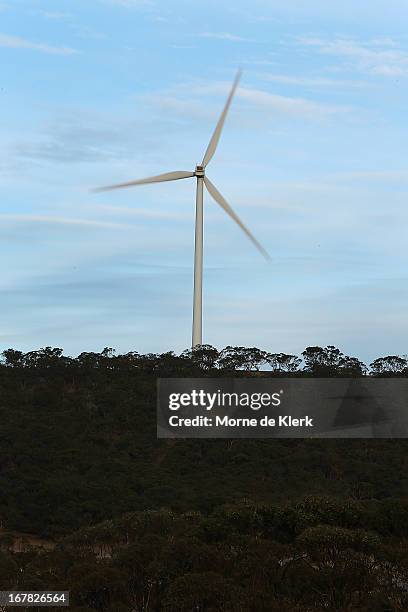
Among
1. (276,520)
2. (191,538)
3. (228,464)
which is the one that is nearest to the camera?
(191,538)

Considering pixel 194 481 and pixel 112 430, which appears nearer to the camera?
pixel 194 481

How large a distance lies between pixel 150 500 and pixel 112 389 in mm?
35549

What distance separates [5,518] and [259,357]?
180 feet

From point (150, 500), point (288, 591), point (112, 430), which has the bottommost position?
point (288, 591)

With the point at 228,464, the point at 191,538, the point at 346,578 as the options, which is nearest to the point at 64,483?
the point at 228,464

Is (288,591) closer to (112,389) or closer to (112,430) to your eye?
(112,430)

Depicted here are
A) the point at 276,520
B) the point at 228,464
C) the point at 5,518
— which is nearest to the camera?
the point at 276,520

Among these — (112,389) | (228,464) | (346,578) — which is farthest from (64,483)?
(346,578)

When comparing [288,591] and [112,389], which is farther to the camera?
[112,389]

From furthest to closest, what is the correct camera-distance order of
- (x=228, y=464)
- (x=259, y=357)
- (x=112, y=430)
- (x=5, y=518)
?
(x=259, y=357)
(x=112, y=430)
(x=228, y=464)
(x=5, y=518)

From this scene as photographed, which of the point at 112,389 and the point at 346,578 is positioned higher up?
the point at 112,389

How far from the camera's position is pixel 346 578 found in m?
31.0

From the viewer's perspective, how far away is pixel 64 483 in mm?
75188

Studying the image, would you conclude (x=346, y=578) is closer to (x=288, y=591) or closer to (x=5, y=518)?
(x=288, y=591)
